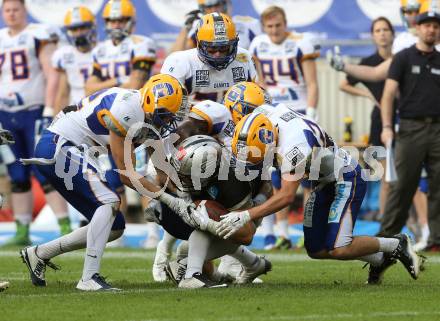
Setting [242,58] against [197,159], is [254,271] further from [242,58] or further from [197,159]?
[242,58]

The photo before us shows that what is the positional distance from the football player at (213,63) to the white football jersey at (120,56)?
243cm

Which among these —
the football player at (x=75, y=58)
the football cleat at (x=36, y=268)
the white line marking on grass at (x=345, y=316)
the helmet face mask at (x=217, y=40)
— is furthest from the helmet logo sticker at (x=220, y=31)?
the football player at (x=75, y=58)

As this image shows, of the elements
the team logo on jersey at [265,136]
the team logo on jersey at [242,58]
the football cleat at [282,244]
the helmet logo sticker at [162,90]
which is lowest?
the football cleat at [282,244]

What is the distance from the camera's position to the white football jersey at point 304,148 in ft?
19.9

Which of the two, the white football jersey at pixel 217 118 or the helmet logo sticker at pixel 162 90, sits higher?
the helmet logo sticker at pixel 162 90

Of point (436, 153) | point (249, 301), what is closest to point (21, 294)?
point (249, 301)

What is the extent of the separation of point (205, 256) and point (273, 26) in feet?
12.8

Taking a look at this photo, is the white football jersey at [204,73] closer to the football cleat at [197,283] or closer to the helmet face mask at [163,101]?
the helmet face mask at [163,101]

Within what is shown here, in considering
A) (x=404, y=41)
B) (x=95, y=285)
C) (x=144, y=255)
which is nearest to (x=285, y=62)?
(x=404, y=41)

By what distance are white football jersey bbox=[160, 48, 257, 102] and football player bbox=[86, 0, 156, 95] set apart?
7.69 ft

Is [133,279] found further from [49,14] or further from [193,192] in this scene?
[49,14]

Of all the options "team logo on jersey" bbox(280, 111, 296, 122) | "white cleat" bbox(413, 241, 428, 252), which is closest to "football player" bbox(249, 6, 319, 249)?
"white cleat" bbox(413, 241, 428, 252)

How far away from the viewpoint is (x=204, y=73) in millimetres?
7562

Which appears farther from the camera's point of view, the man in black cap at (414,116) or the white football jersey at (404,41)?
the white football jersey at (404,41)
